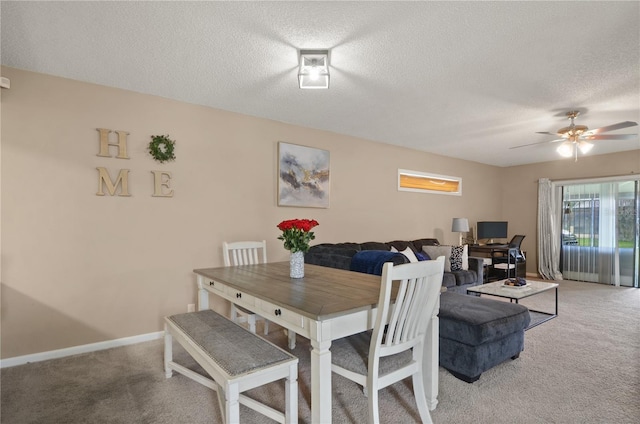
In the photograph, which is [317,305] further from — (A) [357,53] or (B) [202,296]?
(A) [357,53]

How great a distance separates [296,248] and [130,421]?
1408mm

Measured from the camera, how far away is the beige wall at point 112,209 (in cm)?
264

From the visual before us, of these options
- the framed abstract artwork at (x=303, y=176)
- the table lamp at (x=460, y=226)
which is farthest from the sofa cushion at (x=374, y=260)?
the table lamp at (x=460, y=226)

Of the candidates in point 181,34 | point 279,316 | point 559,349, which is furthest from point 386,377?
point 181,34

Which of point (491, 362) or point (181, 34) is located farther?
point (491, 362)

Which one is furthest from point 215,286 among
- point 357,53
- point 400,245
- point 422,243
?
point 422,243

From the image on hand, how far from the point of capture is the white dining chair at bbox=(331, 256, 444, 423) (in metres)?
1.54

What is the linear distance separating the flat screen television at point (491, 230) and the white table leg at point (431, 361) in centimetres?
529

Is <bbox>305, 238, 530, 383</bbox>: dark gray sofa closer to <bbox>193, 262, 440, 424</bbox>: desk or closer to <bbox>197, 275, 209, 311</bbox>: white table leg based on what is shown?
<bbox>193, 262, 440, 424</bbox>: desk

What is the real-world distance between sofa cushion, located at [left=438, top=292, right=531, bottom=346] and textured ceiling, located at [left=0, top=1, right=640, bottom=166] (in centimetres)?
196

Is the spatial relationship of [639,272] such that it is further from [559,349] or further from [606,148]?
[559,349]

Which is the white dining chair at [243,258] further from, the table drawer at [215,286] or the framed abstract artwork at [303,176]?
the framed abstract artwork at [303,176]

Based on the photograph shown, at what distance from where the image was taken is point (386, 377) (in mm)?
1632

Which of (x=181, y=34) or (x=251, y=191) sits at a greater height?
(x=181, y=34)
